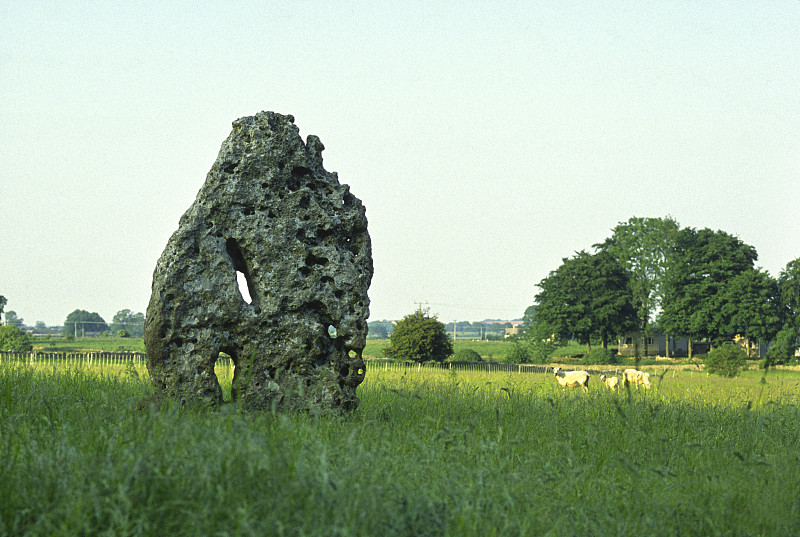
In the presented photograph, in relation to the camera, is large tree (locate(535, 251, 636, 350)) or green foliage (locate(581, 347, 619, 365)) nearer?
green foliage (locate(581, 347, 619, 365))

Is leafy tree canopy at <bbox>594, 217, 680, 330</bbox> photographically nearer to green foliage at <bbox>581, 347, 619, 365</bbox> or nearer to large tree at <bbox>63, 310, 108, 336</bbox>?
green foliage at <bbox>581, 347, 619, 365</bbox>

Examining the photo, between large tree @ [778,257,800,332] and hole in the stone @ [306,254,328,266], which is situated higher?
large tree @ [778,257,800,332]

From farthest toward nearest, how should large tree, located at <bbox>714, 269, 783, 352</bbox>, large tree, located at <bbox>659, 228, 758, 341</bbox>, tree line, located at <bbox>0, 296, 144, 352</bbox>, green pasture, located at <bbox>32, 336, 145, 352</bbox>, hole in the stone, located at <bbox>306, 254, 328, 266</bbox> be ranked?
tree line, located at <bbox>0, 296, 144, 352</bbox>
large tree, located at <bbox>659, 228, 758, 341</bbox>
large tree, located at <bbox>714, 269, 783, 352</bbox>
green pasture, located at <bbox>32, 336, 145, 352</bbox>
hole in the stone, located at <bbox>306, 254, 328, 266</bbox>

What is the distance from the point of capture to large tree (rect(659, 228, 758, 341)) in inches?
2100

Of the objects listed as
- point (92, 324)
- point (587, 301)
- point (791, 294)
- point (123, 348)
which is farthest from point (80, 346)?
point (92, 324)

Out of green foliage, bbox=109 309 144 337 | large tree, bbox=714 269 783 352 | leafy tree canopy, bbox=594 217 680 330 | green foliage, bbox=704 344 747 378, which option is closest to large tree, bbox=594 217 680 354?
leafy tree canopy, bbox=594 217 680 330

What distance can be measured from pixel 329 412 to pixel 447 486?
12.1 ft

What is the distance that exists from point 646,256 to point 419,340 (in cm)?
3911

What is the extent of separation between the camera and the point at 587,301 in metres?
57.8

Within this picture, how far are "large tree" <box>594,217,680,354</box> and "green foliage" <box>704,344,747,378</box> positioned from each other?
3293 cm

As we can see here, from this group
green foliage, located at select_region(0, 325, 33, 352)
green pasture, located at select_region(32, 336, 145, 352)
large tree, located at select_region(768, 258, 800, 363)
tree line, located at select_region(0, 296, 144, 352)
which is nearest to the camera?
green foliage, located at select_region(0, 325, 33, 352)

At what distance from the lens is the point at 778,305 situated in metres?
56.1

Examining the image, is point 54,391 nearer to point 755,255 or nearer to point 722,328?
point 722,328

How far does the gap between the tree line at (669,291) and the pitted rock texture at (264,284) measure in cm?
4758
